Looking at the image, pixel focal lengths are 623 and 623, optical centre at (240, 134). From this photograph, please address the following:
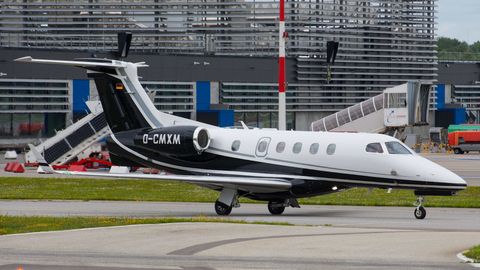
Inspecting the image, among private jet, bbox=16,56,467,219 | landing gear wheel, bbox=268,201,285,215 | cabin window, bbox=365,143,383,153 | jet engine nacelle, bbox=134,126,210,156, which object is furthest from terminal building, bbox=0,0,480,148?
cabin window, bbox=365,143,383,153

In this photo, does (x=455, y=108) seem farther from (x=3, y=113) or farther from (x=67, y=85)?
(x=3, y=113)

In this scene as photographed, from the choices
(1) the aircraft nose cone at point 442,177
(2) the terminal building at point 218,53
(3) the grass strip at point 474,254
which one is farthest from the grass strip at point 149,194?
(2) the terminal building at point 218,53

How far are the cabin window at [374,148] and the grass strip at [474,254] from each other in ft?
26.1

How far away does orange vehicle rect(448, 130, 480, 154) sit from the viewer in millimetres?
58031

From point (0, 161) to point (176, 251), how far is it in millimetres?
41677

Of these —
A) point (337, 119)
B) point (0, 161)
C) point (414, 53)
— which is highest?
point (414, 53)

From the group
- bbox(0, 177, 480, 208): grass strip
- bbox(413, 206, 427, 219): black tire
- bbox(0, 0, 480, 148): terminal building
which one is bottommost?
bbox(0, 177, 480, 208): grass strip

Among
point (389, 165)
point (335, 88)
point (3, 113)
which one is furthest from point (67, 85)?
point (389, 165)

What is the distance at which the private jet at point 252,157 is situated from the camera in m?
19.5

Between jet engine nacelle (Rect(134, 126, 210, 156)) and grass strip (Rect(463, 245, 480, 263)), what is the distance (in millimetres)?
11860

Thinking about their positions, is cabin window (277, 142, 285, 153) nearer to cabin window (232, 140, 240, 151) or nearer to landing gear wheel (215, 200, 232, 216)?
cabin window (232, 140, 240, 151)

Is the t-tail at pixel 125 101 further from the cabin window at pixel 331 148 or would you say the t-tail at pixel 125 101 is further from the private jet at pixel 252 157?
the cabin window at pixel 331 148

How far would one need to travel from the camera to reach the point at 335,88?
236ft

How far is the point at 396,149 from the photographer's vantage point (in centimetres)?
1983
